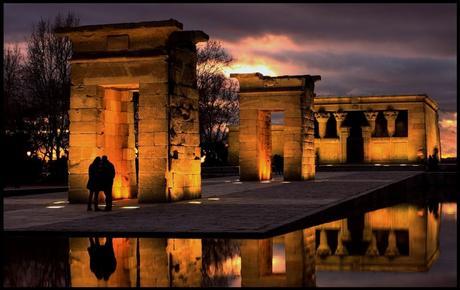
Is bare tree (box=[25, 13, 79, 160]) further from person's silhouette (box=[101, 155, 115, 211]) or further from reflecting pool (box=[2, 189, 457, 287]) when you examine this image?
reflecting pool (box=[2, 189, 457, 287])

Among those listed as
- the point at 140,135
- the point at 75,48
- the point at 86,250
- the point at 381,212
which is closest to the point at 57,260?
the point at 86,250

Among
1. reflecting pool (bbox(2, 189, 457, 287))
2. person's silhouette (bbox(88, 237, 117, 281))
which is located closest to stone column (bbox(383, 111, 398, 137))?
reflecting pool (bbox(2, 189, 457, 287))

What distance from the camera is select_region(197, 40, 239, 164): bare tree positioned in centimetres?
5229

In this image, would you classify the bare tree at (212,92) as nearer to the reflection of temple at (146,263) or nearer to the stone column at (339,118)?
the stone column at (339,118)

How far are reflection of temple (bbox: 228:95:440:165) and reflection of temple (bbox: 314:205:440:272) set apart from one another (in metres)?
41.9

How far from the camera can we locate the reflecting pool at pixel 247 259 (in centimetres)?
793

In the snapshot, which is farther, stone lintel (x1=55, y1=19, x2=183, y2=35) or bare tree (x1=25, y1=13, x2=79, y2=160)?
bare tree (x1=25, y1=13, x2=79, y2=160)

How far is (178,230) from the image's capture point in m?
12.1

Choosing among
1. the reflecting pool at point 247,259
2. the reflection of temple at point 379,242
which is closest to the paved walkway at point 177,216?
the reflecting pool at point 247,259

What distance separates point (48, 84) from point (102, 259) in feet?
104

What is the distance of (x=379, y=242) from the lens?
1116 centimetres

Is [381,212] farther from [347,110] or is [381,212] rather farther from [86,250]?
[347,110]

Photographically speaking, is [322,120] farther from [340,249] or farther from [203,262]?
[203,262]

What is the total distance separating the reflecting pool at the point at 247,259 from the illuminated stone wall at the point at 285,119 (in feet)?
66.3
